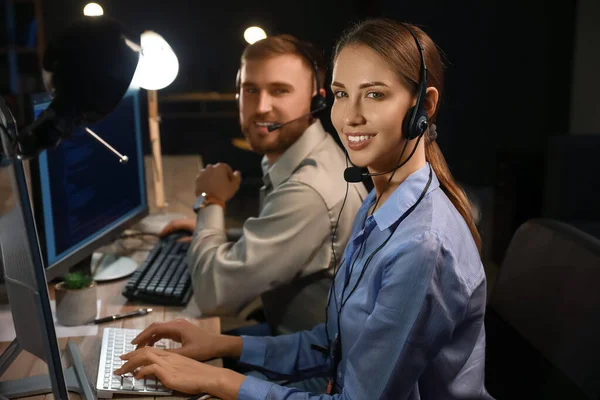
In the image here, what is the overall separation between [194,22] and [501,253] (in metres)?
3.34

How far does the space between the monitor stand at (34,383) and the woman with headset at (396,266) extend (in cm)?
8

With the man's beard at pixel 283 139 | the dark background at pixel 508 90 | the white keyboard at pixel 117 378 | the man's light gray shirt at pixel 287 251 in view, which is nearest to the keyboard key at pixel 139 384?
the white keyboard at pixel 117 378

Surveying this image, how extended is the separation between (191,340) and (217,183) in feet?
1.91

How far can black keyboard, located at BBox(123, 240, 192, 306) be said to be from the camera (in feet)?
4.97

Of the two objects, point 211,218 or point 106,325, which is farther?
point 211,218

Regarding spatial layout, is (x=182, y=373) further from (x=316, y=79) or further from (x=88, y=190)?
(x=316, y=79)

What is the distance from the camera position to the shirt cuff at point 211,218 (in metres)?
1.65

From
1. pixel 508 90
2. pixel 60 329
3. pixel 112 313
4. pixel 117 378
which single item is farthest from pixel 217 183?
pixel 508 90

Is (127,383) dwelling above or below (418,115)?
below

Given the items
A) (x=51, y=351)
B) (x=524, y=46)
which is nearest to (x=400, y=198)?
(x=51, y=351)

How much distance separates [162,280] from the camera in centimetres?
159

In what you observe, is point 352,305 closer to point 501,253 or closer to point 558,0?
point 501,253

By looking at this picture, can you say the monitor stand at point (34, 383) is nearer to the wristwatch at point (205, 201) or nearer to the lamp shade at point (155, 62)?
the wristwatch at point (205, 201)

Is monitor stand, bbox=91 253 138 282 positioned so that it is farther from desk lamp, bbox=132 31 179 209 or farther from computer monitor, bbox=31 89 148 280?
desk lamp, bbox=132 31 179 209
